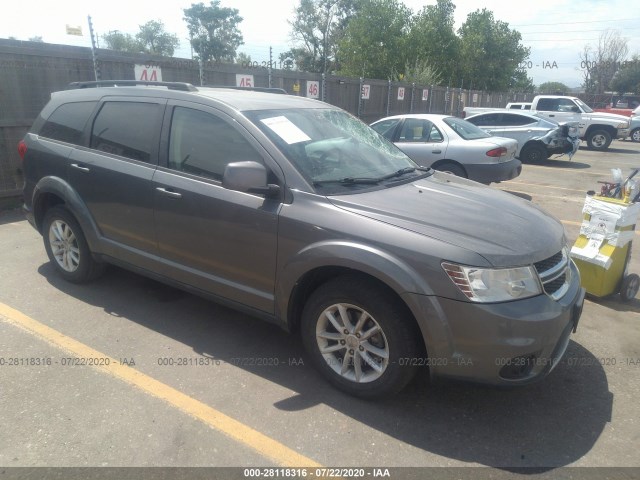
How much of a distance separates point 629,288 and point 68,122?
17.9 feet

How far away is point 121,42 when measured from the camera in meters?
72.1

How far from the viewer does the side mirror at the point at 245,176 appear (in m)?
3.00

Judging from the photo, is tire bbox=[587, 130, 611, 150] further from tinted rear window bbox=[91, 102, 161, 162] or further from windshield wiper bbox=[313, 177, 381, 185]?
tinted rear window bbox=[91, 102, 161, 162]

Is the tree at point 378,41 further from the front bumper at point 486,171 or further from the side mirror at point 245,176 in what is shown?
the side mirror at point 245,176

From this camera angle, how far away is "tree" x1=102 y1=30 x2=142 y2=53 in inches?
2624

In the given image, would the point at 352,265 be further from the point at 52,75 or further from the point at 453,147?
the point at 52,75

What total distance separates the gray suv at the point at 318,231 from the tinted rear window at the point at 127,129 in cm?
1

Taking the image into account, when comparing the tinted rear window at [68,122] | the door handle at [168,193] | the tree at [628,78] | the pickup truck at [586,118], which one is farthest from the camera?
A: the tree at [628,78]

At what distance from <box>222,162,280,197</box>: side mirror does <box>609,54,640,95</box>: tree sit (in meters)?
61.7

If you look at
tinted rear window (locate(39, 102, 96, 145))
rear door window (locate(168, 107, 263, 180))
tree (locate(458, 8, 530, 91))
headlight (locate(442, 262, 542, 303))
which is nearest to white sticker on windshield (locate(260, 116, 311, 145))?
rear door window (locate(168, 107, 263, 180))

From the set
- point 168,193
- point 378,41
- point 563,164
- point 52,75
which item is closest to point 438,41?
point 378,41

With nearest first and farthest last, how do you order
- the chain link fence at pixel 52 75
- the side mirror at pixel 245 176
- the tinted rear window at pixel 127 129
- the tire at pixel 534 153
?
the side mirror at pixel 245 176, the tinted rear window at pixel 127 129, the chain link fence at pixel 52 75, the tire at pixel 534 153

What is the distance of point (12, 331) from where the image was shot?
3.79 metres

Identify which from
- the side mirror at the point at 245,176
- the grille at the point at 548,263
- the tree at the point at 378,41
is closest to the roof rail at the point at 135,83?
the side mirror at the point at 245,176
